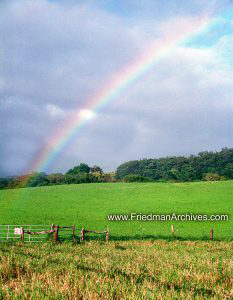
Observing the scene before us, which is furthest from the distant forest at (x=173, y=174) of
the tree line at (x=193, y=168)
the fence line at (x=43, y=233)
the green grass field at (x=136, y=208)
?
the fence line at (x=43, y=233)

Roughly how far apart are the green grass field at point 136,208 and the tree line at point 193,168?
105 feet

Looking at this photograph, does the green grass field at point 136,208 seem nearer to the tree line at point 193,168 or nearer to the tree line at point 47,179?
the tree line at point 193,168

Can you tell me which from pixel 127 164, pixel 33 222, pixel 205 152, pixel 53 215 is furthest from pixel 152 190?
pixel 127 164

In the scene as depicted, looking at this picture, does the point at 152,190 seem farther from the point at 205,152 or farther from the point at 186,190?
the point at 205,152

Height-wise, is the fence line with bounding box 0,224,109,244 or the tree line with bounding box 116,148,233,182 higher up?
the tree line with bounding box 116,148,233,182

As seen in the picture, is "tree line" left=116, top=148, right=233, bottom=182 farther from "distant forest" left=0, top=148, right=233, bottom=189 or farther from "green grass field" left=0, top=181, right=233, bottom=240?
"green grass field" left=0, top=181, right=233, bottom=240

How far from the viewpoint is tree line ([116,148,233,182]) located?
11194cm

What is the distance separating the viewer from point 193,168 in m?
121

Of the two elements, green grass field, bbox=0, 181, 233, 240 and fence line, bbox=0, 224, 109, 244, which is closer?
fence line, bbox=0, 224, 109, 244

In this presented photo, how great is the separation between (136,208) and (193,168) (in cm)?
7021

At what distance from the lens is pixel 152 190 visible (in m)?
75.0

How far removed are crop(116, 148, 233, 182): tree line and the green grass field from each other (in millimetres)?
31885

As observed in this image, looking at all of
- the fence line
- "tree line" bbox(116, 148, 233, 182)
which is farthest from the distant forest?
the fence line

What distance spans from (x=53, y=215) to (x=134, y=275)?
4385 centimetres
